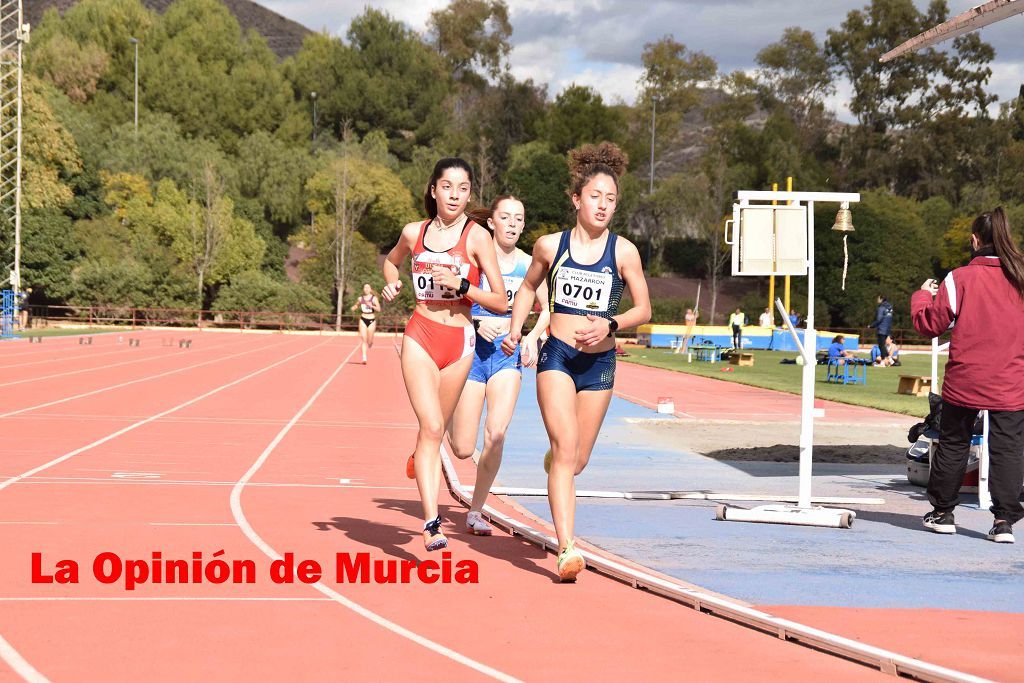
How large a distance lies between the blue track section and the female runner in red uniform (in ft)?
4.59

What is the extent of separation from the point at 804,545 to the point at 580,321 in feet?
7.82

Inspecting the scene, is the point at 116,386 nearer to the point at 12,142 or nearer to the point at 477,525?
the point at 477,525

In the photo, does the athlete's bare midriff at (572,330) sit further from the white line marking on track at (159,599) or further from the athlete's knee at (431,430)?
the white line marking on track at (159,599)

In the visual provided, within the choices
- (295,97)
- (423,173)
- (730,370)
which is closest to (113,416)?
(730,370)

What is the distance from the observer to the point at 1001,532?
8.30 meters

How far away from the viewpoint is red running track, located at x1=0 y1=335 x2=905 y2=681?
198 inches

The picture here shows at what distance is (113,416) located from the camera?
16406mm

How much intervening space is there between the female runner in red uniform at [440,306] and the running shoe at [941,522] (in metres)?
3.48

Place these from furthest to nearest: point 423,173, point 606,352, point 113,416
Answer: point 423,173
point 113,416
point 606,352

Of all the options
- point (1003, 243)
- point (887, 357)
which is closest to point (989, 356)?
point (1003, 243)

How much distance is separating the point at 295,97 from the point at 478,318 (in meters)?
96.6

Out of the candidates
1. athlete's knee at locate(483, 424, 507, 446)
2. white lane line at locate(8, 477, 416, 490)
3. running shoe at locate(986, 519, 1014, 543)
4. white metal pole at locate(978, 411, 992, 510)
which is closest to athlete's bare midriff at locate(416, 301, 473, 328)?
athlete's knee at locate(483, 424, 507, 446)

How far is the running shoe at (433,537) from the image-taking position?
7191 millimetres

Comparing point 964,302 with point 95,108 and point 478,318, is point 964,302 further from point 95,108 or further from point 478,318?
point 95,108
